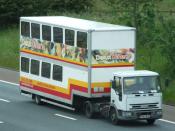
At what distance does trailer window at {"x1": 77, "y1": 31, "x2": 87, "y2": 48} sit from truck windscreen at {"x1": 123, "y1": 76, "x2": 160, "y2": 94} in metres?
2.82

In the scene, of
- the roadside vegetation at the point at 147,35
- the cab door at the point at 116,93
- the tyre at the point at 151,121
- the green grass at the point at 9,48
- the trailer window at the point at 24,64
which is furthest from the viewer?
the green grass at the point at 9,48

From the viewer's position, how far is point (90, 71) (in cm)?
3161

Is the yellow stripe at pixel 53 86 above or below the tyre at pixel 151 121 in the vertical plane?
above

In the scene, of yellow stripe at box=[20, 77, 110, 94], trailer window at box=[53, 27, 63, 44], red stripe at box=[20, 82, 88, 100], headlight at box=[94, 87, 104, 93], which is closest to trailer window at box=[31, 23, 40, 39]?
trailer window at box=[53, 27, 63, 44]

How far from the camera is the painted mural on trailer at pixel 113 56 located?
31766mm

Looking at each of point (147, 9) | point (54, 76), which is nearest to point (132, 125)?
point (54, 76)

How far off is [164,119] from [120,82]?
299cm

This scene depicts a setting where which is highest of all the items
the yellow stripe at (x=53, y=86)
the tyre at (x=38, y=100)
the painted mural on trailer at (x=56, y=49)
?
the painted mural on trailer at (x=56, y=49)

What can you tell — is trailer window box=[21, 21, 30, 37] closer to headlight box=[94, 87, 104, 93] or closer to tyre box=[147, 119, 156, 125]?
headlight box=[94, 87, 104, 93]

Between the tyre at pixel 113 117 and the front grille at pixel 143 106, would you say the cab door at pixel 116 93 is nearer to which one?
the tyre at pixel 113 117

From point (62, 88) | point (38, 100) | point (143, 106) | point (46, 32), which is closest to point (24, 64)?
point (38, 100)

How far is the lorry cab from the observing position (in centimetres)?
3006

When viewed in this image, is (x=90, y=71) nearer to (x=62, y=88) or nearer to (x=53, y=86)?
(x=62, y=88)

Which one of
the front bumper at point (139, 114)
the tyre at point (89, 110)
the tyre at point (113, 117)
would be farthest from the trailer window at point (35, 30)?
the front bumper at point (139, 114)
